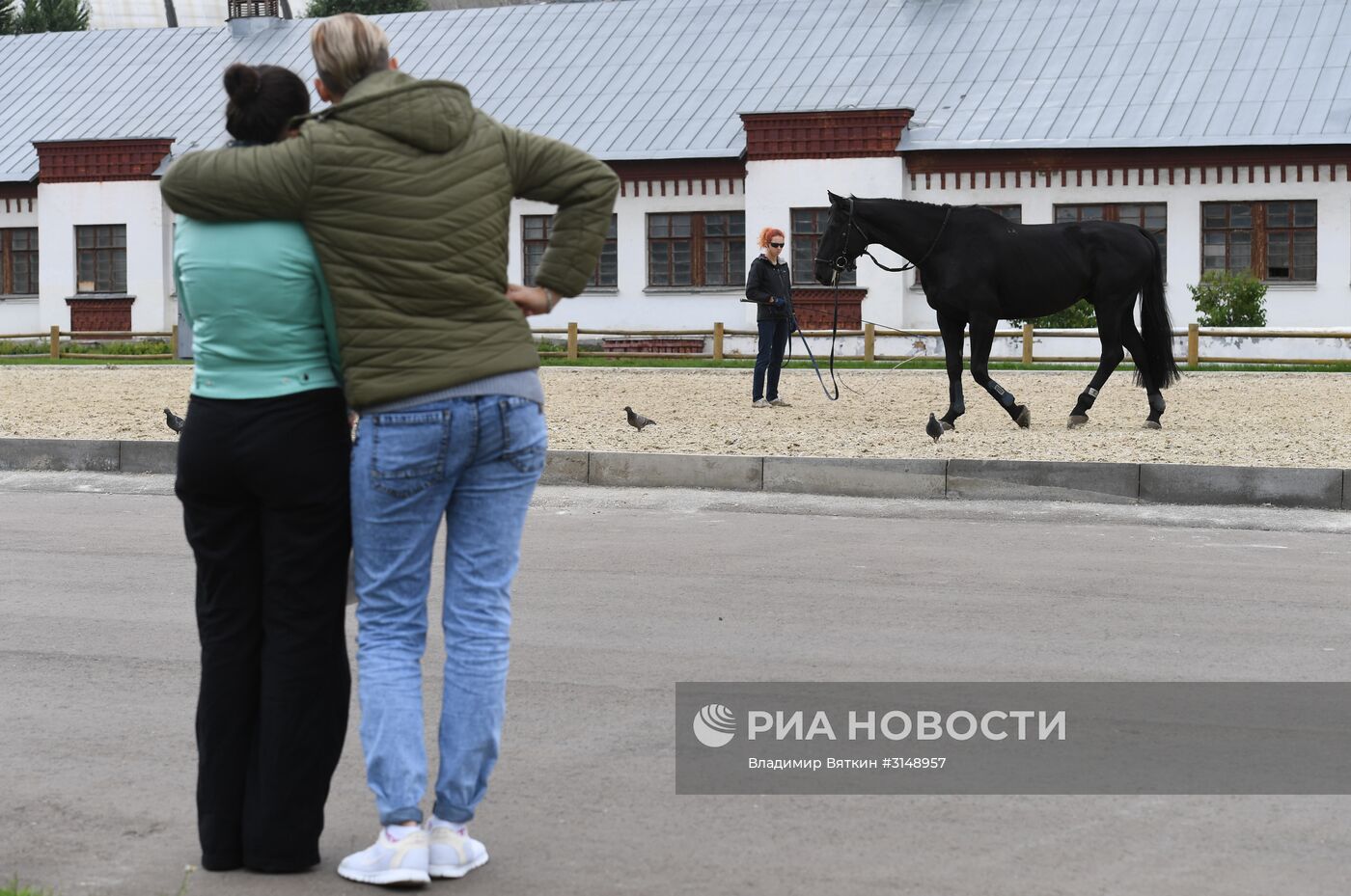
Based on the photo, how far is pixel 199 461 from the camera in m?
4.47

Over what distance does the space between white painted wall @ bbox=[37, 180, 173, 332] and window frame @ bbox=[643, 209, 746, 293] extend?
10803mm

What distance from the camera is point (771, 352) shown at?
2025 cm

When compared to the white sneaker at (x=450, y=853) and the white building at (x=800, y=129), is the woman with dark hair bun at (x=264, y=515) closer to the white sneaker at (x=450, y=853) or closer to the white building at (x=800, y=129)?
the white sneaker at (x=450, y=853)

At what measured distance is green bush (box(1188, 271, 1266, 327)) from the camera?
112ft

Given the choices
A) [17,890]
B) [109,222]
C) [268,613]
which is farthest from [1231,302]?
[17,890]

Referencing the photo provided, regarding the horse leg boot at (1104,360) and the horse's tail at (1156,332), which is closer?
the horse's tail at (1156,332)

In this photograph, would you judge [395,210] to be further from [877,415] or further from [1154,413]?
[877,415]

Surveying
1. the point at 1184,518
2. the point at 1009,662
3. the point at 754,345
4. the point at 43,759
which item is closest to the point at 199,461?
the point at 43,759

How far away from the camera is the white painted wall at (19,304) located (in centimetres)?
4416

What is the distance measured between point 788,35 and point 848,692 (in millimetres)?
36684

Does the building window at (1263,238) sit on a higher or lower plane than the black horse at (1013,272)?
higher

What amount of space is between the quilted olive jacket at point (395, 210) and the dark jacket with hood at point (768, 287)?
51.2ft

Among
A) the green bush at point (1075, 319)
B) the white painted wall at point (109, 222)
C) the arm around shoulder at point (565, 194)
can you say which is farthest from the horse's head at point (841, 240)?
the white painted wall at point (109, 222)

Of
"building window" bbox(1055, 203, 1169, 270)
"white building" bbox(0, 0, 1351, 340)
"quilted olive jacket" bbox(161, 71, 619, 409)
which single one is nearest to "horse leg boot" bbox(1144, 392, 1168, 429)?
"quilted olive jacket" bbox(161, 71, 619, 409)
